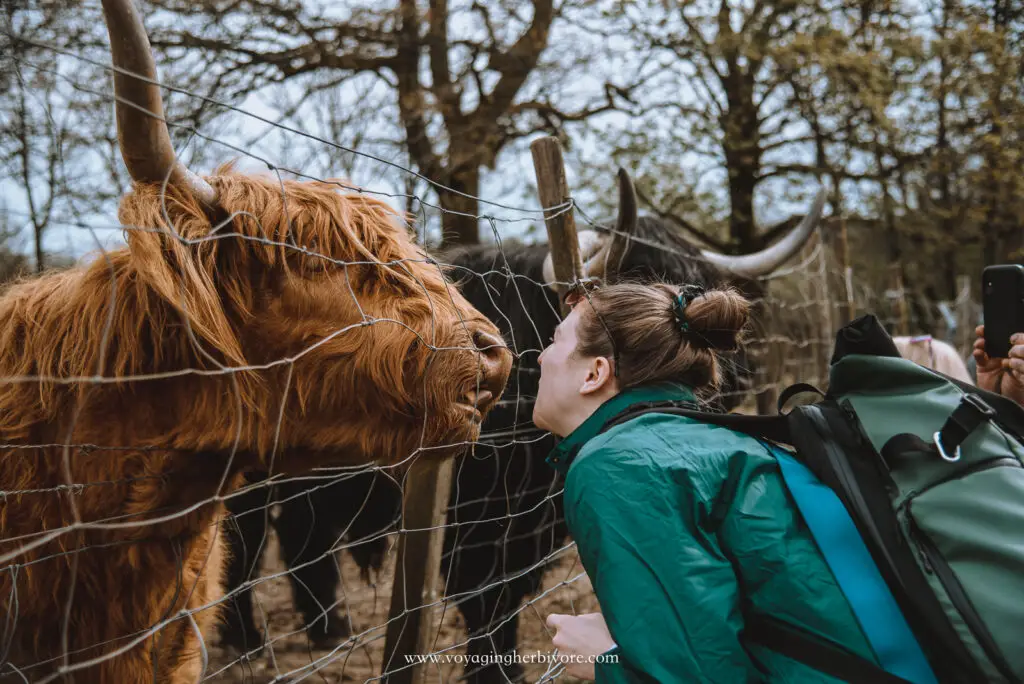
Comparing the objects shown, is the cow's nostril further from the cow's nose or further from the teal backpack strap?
the teal backpack strap

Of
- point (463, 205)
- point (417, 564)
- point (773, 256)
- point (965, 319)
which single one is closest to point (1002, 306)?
point (417, 564)

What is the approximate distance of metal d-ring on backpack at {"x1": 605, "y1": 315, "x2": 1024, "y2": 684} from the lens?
3.46 feet

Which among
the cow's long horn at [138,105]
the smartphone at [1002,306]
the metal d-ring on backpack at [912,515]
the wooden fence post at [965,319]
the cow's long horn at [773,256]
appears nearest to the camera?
the metal d-ring on backpack at [912,515]

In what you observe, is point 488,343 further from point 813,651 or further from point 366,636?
point 366,636

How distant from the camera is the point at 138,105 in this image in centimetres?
143

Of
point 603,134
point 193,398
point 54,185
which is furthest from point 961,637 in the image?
point 603,134

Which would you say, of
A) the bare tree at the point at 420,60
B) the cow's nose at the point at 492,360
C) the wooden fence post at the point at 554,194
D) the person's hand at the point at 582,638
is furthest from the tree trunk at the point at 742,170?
the person's hand at the point at 582,638

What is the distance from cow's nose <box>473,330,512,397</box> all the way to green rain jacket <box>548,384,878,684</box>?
651mm

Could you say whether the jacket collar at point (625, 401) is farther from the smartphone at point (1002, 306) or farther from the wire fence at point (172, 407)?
the smartphone at point (1002, 306)

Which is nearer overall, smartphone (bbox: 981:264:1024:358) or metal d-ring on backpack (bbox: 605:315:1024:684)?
metal d-ring on backpack (bbox: 605:315:1024:684)

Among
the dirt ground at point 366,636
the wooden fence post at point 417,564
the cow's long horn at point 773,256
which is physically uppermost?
the cow's long horn at point 773,256

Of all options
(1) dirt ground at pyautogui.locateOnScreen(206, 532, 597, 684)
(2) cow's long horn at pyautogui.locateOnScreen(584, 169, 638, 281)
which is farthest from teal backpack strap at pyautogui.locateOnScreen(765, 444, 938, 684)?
(1) dirt ground at pyautogui.locateOnScreen(206, 532, 597, 684)

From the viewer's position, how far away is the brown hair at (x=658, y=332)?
160 cm

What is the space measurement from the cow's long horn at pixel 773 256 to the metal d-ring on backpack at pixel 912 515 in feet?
10.7
